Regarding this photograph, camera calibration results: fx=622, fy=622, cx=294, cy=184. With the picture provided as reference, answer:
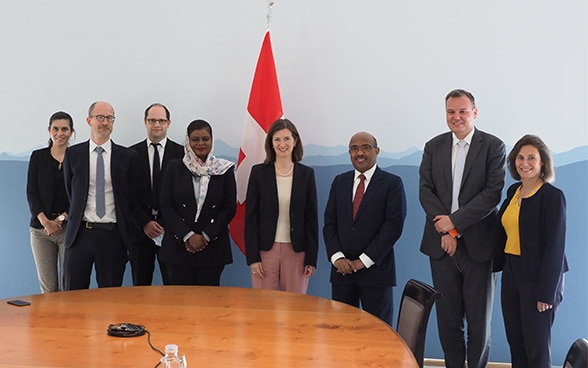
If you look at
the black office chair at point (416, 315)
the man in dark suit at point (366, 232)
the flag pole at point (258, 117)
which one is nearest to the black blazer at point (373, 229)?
the man in dark suit at point (366, 232)

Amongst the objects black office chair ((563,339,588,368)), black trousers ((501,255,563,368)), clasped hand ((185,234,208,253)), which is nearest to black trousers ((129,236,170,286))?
clasped hand ((185,234,208,253))

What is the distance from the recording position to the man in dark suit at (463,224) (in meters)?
4.06

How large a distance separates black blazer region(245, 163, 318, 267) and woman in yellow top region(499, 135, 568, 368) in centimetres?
132

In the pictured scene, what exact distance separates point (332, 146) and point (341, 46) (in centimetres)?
82

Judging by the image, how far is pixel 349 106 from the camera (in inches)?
202

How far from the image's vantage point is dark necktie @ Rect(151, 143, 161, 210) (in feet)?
15.7

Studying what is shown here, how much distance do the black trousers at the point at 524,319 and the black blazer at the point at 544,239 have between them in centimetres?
5

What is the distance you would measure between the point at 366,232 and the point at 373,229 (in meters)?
0.06

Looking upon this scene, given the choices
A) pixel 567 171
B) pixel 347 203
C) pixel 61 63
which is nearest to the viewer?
pixel 347 203

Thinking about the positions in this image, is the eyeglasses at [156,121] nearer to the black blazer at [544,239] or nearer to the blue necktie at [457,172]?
the blue necktie at [457,172]

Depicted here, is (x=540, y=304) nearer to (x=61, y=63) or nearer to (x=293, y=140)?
(x=293, y=140)

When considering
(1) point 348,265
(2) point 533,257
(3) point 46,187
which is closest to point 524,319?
(2) point 533,257

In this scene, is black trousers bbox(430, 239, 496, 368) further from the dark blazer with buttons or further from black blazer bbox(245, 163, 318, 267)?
the dark blazer with buttons

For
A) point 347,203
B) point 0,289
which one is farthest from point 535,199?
point 0,289
